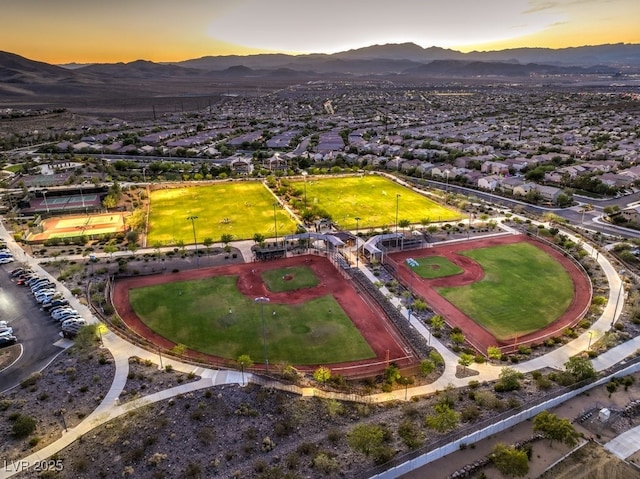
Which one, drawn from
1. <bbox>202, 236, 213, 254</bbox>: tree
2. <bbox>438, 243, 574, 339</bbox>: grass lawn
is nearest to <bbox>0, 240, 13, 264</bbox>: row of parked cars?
<bbox>202, 236, 213, 254</bbox>: tree

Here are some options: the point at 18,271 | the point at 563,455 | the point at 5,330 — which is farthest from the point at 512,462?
the point at 18,271

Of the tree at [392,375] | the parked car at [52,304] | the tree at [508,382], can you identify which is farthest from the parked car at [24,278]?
the tree at [508,382]

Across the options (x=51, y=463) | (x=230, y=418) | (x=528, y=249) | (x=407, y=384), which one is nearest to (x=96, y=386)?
(x=51, y=463)

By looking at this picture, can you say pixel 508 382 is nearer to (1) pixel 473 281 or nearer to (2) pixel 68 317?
(1) pixel 473 281

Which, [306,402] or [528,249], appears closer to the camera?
[306,402]

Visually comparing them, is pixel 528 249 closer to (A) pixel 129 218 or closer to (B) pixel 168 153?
(A) pixel 129 218

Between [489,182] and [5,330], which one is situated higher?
[5,330]
